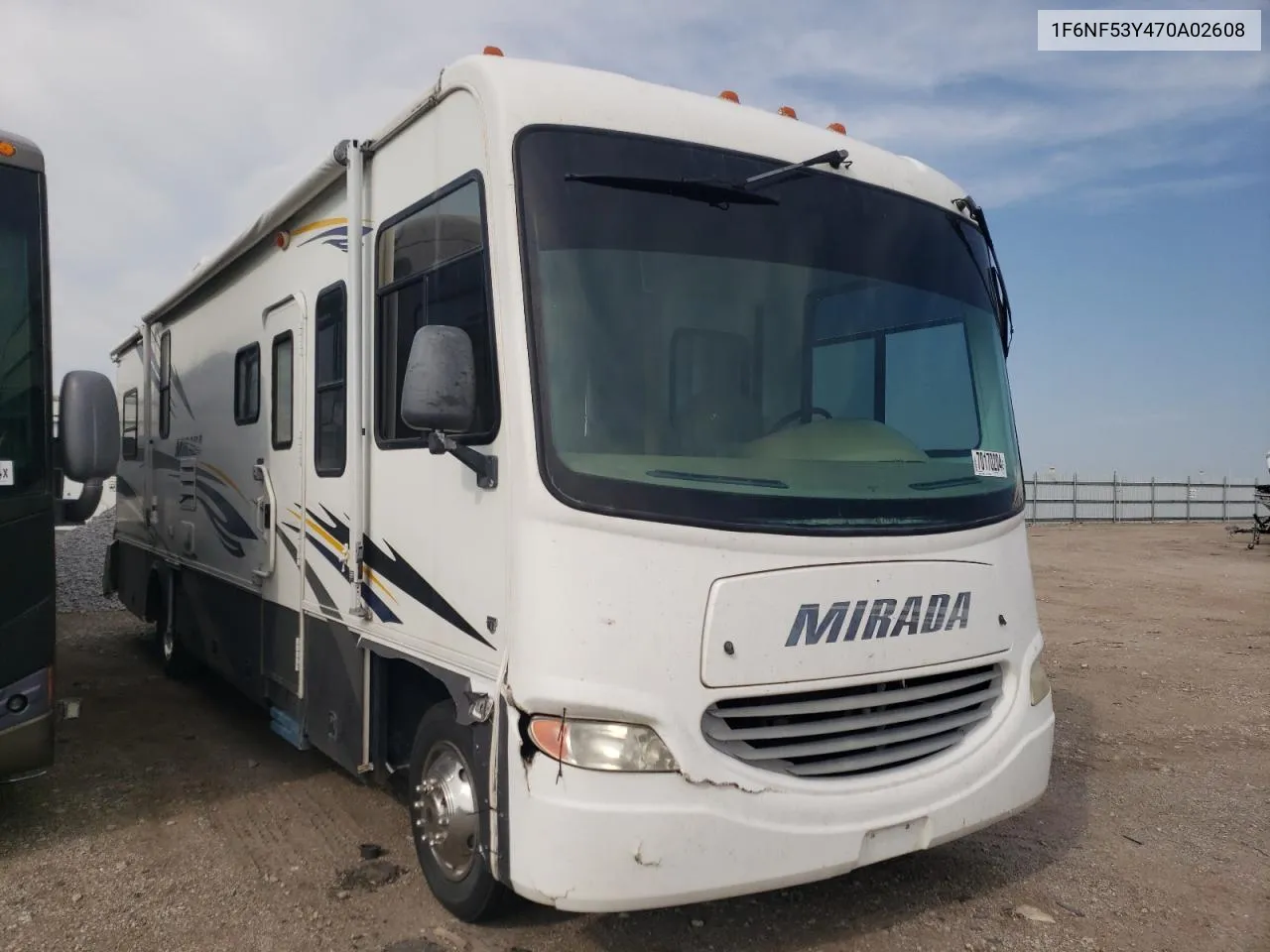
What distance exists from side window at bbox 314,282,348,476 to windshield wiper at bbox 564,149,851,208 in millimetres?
1618

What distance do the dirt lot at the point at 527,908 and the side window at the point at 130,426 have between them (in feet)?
8.45

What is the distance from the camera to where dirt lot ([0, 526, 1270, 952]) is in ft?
12.5

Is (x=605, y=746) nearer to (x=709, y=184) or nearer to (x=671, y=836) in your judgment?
(x=671, y=836)

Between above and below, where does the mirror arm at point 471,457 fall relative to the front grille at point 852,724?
above

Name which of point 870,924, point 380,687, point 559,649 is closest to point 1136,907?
point 870,924

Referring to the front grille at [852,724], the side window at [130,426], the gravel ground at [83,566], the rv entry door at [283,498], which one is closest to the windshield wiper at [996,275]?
the front grille at [852,724]

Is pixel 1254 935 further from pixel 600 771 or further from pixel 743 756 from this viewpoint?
pixel 600 771

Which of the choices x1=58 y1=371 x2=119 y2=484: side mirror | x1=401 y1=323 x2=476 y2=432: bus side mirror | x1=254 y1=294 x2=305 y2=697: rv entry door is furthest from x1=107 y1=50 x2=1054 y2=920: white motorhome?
x1=58 y1=371 x2=119 y2=484: side mirror

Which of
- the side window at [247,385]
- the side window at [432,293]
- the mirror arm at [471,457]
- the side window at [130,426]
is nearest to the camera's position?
the mirror arm at [471,457]

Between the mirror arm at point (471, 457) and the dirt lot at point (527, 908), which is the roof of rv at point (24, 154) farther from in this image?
the dirt lot at point (527, 908)

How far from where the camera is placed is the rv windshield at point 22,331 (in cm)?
425

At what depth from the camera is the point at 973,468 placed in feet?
13.3

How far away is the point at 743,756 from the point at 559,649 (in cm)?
67

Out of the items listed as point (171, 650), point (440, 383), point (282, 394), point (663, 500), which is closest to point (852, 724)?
point (663, 500)
